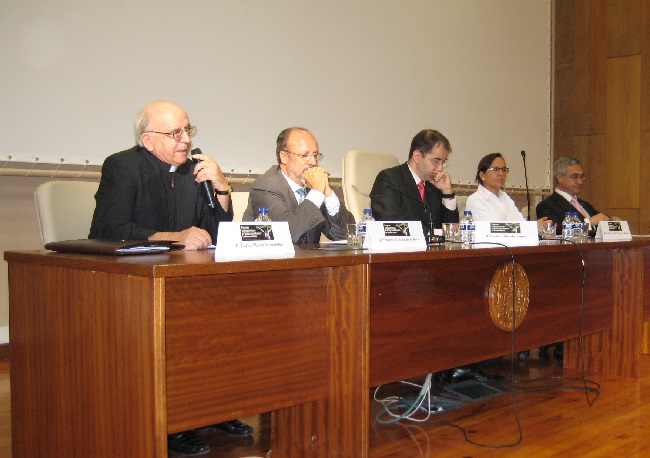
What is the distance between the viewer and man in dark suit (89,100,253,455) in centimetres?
192

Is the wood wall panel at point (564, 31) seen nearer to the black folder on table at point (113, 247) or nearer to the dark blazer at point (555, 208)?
the dark blazer at point (555, 208)

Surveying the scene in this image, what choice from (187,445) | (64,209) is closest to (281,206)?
(64,209)

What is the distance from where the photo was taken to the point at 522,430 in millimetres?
2035

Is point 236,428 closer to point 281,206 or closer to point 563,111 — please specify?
point 281,206

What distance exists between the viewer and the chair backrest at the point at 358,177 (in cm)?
287

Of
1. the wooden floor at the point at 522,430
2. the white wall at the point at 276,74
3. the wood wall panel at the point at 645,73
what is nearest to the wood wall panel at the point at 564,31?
the white wall at the point at 276,74

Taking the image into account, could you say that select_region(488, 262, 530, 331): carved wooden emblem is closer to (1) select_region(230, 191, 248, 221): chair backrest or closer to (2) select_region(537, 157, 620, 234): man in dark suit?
(1) select_region(230, 191, 248, 221): chair backrest

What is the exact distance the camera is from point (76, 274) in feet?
4.47

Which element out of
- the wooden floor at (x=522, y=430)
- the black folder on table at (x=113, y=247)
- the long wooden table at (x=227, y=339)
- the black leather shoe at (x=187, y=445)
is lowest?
the wooden floor at (x=522, y=430)

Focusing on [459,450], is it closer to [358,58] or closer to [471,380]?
[471,380]

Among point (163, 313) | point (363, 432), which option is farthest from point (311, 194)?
point (163, 313)

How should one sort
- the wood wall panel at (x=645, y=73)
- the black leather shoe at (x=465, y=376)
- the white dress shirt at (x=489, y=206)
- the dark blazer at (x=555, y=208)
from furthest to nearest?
1. the wood wall panel at (x=645, y=73)
2. the dark blazer at (x=555, y=208)
3. the white dress shirt at (x=489, y=206)
4. the black leather shoe at (x=465, y=376)

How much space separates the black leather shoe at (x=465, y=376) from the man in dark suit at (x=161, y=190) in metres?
0.93

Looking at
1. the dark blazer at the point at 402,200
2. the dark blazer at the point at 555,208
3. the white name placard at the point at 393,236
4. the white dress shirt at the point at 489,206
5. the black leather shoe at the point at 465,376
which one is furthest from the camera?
the dark blazer at the point at 555,208
